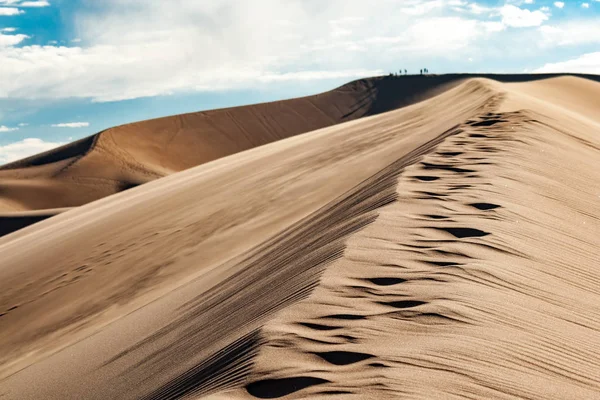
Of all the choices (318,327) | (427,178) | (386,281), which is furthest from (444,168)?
(318,327)

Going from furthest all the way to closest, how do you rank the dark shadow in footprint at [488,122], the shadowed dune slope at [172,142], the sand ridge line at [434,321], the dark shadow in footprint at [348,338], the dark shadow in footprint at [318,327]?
A: the shadowed dune slope at [172,142] → the dark shadow in footprint at [488,122] → the dark shadow in footprint at [318,327] → the dark shadow in footprint at [348,338] → the sand ridge line at [434,321]

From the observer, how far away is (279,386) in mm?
3209

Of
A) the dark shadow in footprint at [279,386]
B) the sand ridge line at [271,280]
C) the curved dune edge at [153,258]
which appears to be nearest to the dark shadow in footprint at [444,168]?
the sand ridge line at [271,280]

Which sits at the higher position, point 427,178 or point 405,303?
point 427,178

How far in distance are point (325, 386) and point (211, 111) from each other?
67.9 metres

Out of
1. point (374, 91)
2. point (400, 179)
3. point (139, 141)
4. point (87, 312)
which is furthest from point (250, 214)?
point (374, 91)

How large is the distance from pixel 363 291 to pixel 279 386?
41.5 inches

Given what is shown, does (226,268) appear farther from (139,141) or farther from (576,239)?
(139,141)

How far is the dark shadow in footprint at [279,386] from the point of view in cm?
316

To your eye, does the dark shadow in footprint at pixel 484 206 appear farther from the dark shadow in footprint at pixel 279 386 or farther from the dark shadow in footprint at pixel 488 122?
the dark shadow in footprint at pixel 488 122

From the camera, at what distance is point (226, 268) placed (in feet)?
25.2

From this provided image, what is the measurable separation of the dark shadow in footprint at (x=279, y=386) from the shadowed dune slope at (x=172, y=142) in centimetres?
3421

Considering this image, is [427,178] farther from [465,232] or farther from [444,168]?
[465,232]

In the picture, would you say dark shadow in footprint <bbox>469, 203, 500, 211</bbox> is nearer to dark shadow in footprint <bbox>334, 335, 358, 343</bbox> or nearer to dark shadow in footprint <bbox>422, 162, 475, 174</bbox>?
dark shadow in footprint <bbox>422, 162, 475, 174</bbox>
